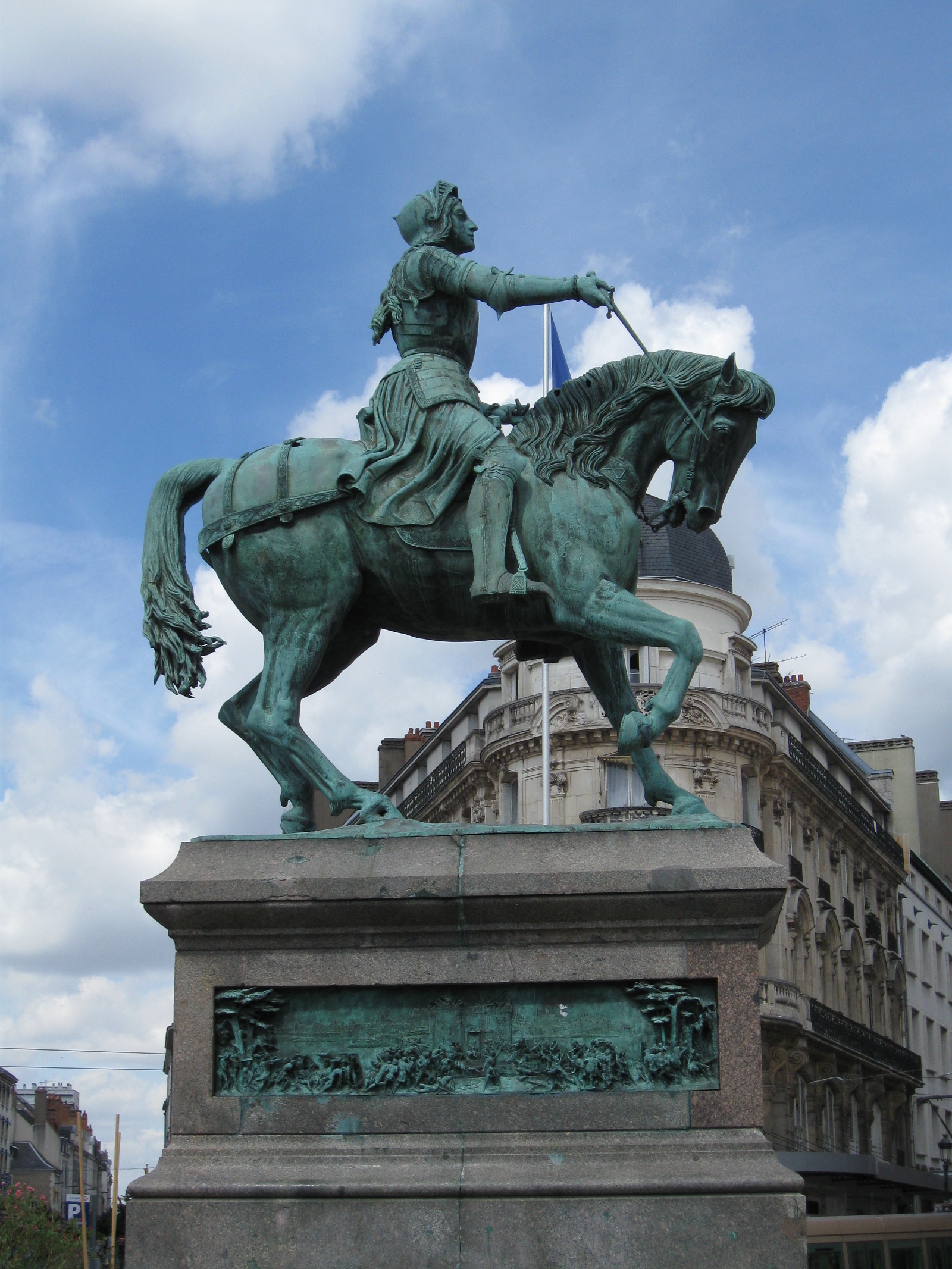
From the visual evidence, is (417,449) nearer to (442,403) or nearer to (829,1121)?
(442,403)

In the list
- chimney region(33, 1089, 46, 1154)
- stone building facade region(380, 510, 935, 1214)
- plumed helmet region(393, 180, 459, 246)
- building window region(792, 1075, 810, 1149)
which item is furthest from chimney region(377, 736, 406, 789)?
chimney region(33, 1089, 46, 1154)

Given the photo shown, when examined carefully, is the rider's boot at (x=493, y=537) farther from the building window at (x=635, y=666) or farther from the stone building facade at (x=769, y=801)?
the building window at (x=635, y=666)

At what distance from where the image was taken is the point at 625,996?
7875 millimetres

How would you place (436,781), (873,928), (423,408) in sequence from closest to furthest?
1. (423,408)
2. (436,781)
3. (873,928)

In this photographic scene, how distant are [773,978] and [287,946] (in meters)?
38.2

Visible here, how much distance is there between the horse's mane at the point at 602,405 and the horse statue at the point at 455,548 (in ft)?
0.03

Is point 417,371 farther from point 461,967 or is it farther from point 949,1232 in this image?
point 949,1232

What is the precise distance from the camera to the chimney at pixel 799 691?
2286 inches

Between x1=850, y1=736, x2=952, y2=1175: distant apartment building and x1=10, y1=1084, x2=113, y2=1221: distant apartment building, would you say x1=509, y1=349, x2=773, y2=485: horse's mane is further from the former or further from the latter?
x1=10, y1=1084, x2=113, y2=1221: distant apartment building

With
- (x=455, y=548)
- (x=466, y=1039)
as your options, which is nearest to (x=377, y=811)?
(x=466, y=1039)

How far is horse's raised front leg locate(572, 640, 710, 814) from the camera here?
29.1ft

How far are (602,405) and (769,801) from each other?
3868cm

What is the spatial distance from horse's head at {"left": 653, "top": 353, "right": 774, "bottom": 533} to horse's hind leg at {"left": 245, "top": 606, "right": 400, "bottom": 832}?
6.81 ft

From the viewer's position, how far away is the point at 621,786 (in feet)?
138
